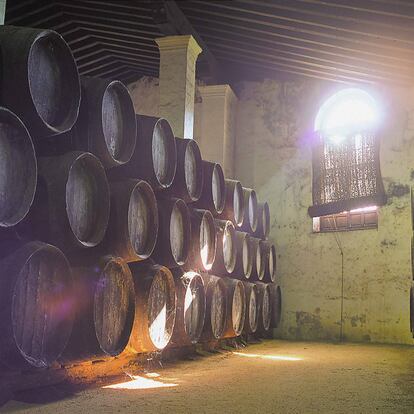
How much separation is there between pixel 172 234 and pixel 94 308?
1562 mm

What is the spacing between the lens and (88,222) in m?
3.28

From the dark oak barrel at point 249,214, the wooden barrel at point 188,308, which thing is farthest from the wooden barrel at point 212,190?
the dark oak barrel at point 249,214

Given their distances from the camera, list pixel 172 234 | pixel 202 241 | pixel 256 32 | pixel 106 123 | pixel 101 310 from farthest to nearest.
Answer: pixel 256 32 < pixel 202 241 < pixel 172 234 < pixel 106 123 < pixel 101 310

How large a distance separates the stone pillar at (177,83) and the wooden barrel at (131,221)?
329cm

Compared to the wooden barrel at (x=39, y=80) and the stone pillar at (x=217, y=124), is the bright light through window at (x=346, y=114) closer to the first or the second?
the stone pillar at (x=217, y=124)

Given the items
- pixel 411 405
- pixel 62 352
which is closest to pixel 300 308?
pixel 411 405

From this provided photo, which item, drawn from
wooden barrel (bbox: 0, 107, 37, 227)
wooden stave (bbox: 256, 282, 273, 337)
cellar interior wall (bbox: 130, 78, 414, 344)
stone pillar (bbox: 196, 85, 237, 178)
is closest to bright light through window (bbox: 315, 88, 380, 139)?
cellar interior wall (bbox: 130, 78, 414, 344)

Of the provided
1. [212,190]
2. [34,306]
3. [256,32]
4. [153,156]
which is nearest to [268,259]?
[212,190]

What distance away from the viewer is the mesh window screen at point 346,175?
8484 mm

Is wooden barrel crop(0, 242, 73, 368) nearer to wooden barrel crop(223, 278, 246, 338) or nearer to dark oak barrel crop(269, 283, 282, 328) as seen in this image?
wooden barrel crop(223, 278, 246, 338)

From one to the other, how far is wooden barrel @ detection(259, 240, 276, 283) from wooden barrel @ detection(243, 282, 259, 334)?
0.72 m

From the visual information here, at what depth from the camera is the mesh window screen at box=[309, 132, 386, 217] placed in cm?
848

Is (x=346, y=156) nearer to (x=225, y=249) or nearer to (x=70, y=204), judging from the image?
(x=225, y=249)

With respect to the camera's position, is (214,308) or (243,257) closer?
(214,308)
